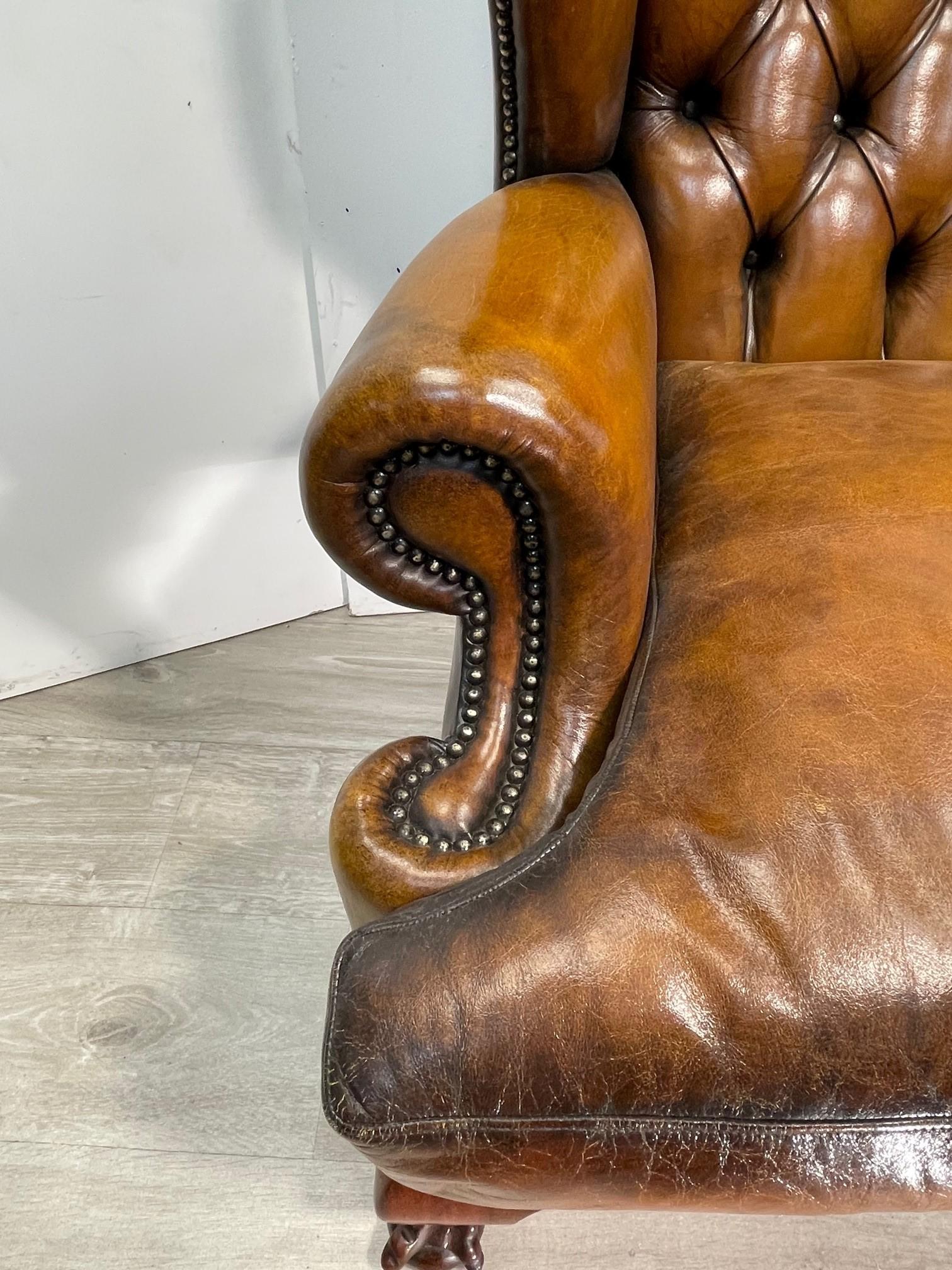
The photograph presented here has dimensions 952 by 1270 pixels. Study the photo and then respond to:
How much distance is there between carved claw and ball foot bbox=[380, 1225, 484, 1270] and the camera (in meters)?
0.77

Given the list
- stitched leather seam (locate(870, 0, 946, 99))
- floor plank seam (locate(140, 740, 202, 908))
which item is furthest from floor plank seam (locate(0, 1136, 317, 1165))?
stitched leather seam (locate(870, 0, 946, 99))

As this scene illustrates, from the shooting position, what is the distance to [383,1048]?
47 cm

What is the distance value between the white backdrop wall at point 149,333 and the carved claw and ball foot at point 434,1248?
2.54ft

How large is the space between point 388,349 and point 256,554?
84cm

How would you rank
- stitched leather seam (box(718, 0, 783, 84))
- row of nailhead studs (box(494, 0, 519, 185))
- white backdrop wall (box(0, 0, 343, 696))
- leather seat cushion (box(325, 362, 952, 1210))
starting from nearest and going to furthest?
leather seat cushion (box(325, 362, 952, 1210)) → row of nailhead studs (box(494, 0, 519, 185)) → stitched leather seam (box(718, 0, 783, 84)) → white backdrop wall (box(0, 0, 343, 696))

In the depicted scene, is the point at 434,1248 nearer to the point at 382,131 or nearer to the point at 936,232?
the point at 936,232

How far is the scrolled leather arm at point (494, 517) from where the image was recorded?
1.73ft

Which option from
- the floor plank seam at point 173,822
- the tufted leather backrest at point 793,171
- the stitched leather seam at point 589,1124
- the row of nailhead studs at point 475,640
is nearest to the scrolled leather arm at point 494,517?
the row of nailhead studs at point 475,640

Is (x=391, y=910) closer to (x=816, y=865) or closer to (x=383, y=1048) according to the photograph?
(x=383, y=1048)

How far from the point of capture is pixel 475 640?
0.61 metres

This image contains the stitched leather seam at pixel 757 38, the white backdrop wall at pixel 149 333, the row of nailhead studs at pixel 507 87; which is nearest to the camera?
the row of nailhead studs at pixel 507 87

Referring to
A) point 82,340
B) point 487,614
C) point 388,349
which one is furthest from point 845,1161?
point 82,340

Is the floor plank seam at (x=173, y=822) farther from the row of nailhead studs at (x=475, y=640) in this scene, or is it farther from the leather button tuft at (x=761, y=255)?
the leather button tuft at (x=761, y=255)

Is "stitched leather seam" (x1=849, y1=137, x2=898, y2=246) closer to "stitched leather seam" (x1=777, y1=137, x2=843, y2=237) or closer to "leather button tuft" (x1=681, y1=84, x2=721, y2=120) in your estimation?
"stitched leather seam" (x1=777, y1=137, x2=843, y2=237)
